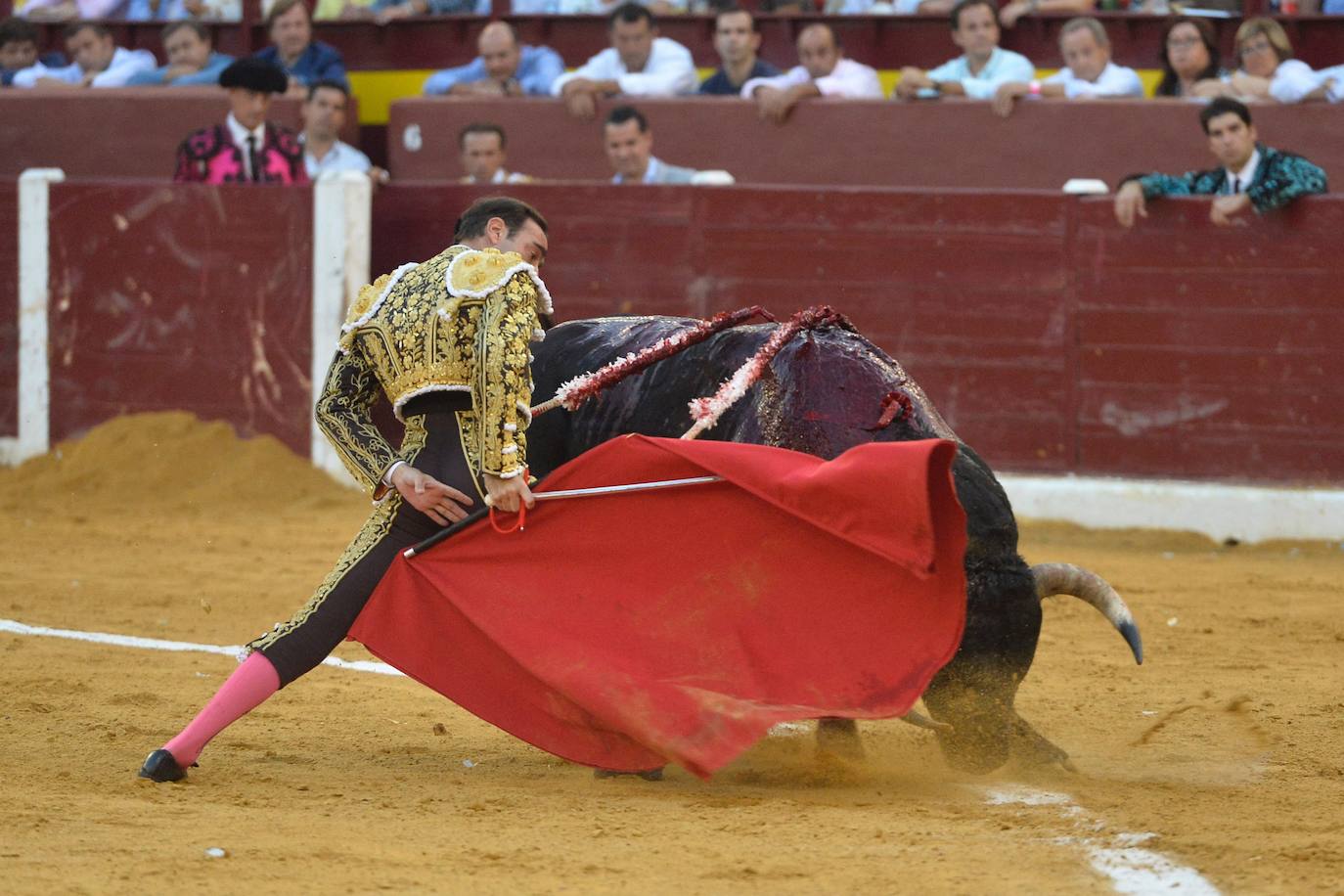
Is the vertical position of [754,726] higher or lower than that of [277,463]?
higher

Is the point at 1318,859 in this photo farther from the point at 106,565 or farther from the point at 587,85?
the point at 587,85

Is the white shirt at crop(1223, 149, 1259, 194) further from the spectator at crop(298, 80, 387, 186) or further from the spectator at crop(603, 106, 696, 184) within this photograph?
the spectator at crop(298, 80, 387, 186)

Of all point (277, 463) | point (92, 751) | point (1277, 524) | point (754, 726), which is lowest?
point (277, 463)

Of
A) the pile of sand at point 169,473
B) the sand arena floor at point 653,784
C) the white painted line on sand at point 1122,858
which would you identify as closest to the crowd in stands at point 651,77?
the pile of sand at point 169,473

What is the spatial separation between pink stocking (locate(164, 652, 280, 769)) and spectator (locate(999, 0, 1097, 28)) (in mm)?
5464

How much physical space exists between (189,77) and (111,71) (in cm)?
61

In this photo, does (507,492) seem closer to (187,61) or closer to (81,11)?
(187,61)

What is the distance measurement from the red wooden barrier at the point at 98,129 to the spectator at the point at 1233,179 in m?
3.76

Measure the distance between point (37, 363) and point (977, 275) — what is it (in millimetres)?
3942

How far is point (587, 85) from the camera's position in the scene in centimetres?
771

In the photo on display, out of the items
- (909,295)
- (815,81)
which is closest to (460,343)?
(909,295)

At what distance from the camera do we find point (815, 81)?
7.70 metres

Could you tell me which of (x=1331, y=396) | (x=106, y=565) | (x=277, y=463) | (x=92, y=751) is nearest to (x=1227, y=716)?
(x=92, y=751)

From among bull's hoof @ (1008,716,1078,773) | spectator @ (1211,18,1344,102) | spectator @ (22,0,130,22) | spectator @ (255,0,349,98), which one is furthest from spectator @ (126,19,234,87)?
bull's hoof @ (1008,716,1078,773)
